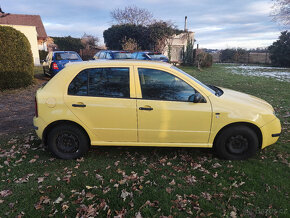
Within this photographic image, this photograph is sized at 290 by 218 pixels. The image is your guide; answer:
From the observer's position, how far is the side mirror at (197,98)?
11.7 ft

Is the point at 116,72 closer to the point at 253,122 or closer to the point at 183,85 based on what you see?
the point at 183,85

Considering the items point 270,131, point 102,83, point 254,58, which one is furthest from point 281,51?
point 102,83

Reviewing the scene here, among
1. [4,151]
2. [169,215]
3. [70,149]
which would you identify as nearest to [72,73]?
[70,149]

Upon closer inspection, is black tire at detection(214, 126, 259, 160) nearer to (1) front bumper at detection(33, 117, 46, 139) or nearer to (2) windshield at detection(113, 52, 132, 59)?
(1) front bumper at detection(33, 117, 46, 139)

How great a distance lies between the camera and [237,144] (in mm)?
3852

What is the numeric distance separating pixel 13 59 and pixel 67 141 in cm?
770

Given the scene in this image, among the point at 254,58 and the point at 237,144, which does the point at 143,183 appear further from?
the point at 254,58

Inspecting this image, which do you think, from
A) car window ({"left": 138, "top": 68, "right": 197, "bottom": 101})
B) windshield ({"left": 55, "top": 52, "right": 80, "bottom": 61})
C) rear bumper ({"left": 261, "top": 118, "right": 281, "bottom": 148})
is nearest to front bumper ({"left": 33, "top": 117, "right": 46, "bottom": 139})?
car window ({"left": 138, "top": 68, "right": 197, "bottom": 101})

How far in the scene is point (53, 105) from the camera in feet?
12.1

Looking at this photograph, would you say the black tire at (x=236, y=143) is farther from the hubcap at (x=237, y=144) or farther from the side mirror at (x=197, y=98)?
the side mirror at (x=197, y=98)

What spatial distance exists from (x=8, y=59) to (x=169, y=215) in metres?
9.80

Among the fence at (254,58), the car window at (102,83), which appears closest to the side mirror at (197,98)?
the car window at (102,83)

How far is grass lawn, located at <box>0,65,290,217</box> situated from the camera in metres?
2.80

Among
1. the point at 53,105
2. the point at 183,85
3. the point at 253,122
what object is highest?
the point at 183,85
